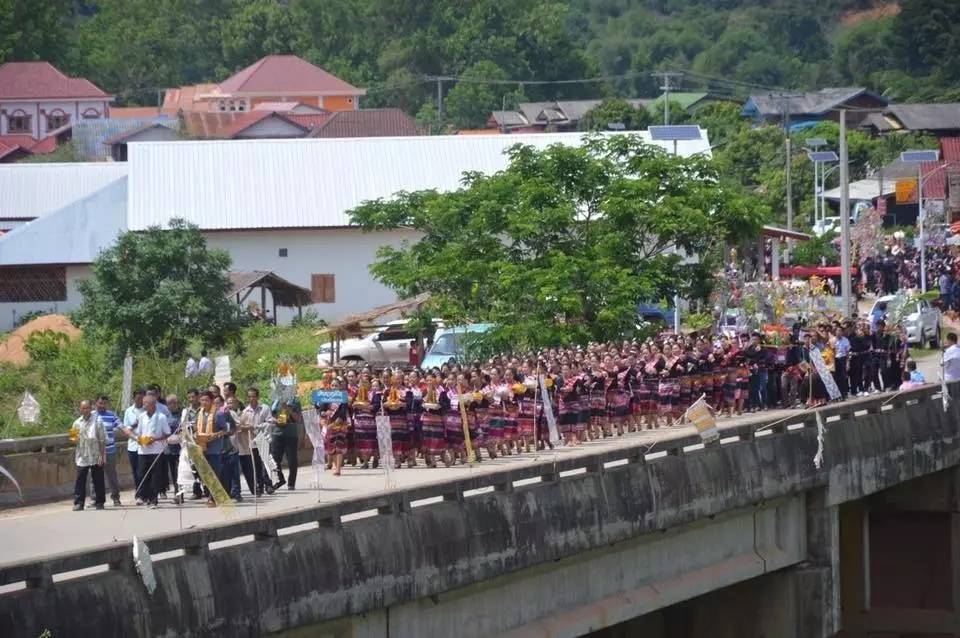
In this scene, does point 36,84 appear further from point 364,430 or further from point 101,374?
point 364,430

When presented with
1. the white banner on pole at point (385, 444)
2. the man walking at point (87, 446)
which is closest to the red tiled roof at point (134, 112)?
the white banner on pole at point (385, 444)

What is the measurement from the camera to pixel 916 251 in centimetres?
6191

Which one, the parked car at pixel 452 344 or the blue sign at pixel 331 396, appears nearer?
the blue sign at pixel 331 396

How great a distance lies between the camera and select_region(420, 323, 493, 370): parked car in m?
38.3

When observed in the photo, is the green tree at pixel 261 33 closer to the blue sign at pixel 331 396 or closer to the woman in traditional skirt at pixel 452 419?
the woman in traditional skirt at pixel 452 419

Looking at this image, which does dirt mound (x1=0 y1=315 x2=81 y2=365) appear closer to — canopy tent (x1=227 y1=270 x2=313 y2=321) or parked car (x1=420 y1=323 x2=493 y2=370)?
canopy tent (x1=227 y1=270 x2=313 y2=321)

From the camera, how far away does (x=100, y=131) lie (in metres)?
116

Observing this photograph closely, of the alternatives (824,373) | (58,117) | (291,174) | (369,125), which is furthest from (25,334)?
(58,117)

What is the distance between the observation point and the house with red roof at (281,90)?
133625 mm

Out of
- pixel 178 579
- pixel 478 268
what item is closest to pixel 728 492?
pixel 178 579

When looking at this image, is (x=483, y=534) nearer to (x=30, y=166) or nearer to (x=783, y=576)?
(x=783, y=576)

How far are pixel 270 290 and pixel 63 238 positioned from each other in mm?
11313

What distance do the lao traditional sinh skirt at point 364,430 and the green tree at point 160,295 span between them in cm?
1596

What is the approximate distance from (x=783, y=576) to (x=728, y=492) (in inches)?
113
